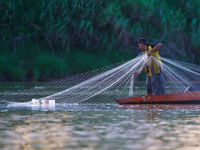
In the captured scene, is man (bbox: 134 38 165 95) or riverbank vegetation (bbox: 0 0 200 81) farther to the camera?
riverbank vegetation (bbox: 0 0 200 81)

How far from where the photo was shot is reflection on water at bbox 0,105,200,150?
9578 millimetres

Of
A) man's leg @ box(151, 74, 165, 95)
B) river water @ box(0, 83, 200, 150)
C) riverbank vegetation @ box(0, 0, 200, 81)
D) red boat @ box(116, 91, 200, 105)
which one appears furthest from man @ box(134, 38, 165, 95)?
riverbank vegetation @ box(0, 0, 200, 81)

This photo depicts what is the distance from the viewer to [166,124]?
11789 millimetres

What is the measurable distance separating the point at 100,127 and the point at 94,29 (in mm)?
20385

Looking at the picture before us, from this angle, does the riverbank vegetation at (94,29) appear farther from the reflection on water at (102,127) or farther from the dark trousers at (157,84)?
the reflection on water at (102,127)

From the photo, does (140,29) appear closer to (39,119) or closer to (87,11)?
(87,11)

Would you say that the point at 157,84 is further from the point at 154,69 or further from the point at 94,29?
the point at 94,29

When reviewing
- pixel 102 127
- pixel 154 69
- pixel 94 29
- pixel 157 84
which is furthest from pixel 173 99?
pixel 94 29

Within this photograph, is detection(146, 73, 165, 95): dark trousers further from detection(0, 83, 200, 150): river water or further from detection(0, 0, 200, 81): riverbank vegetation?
detection(0, 0, 200, 81): riverbank vegetation

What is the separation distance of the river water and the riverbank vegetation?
1565 centimetres

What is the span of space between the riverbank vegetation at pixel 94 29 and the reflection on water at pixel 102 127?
622 inches

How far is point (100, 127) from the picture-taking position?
450 inches

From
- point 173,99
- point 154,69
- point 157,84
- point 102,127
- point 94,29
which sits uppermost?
point 94,29

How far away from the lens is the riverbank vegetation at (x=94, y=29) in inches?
1229
